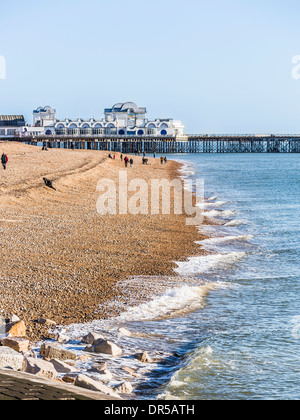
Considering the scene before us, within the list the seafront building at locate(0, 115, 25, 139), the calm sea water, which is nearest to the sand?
the calm sea water

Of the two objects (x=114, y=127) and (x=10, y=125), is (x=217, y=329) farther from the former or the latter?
(x=10, y=125)

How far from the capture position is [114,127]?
14212 cm

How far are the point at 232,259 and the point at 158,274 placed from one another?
3.06 m

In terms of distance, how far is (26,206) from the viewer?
69.8 feet

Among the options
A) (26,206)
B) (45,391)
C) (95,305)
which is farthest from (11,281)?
(26,206)

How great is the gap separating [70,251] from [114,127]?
131 metres

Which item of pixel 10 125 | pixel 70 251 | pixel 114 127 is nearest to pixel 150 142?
pixel 114 127

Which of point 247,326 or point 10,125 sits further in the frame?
point 10,125

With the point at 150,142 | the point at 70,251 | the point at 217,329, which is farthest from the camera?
the point at 150,142

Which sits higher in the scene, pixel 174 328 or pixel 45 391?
pixel 45 391

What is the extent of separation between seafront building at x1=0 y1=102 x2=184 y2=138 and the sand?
378 ft

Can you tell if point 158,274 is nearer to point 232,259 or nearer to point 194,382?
point 232,259

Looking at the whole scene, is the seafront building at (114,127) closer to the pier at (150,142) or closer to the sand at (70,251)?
the pier at (150,142)

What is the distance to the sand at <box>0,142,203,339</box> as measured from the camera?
9.46 meters
